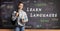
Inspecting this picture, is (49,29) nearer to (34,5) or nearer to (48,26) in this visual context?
(48,26)

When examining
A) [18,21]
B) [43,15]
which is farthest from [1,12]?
[43,15]

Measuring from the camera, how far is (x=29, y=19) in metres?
4.63

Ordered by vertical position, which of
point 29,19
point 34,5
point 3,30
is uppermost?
point 34,5

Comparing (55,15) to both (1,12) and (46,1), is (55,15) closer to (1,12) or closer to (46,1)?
(46,1)

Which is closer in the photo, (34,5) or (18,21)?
(18,21)

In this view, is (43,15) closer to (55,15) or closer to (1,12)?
(55,15)

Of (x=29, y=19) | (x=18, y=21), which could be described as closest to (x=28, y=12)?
(x=29, y=19)

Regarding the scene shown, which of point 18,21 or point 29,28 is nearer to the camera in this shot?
point 18,21

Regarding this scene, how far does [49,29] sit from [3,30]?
1.37 meters

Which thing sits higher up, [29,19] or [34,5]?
[34,5]

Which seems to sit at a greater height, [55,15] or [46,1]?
[46,1]

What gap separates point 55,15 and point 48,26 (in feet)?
1.27

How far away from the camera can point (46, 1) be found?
15.2ft

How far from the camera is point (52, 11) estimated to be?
4.62 metres
